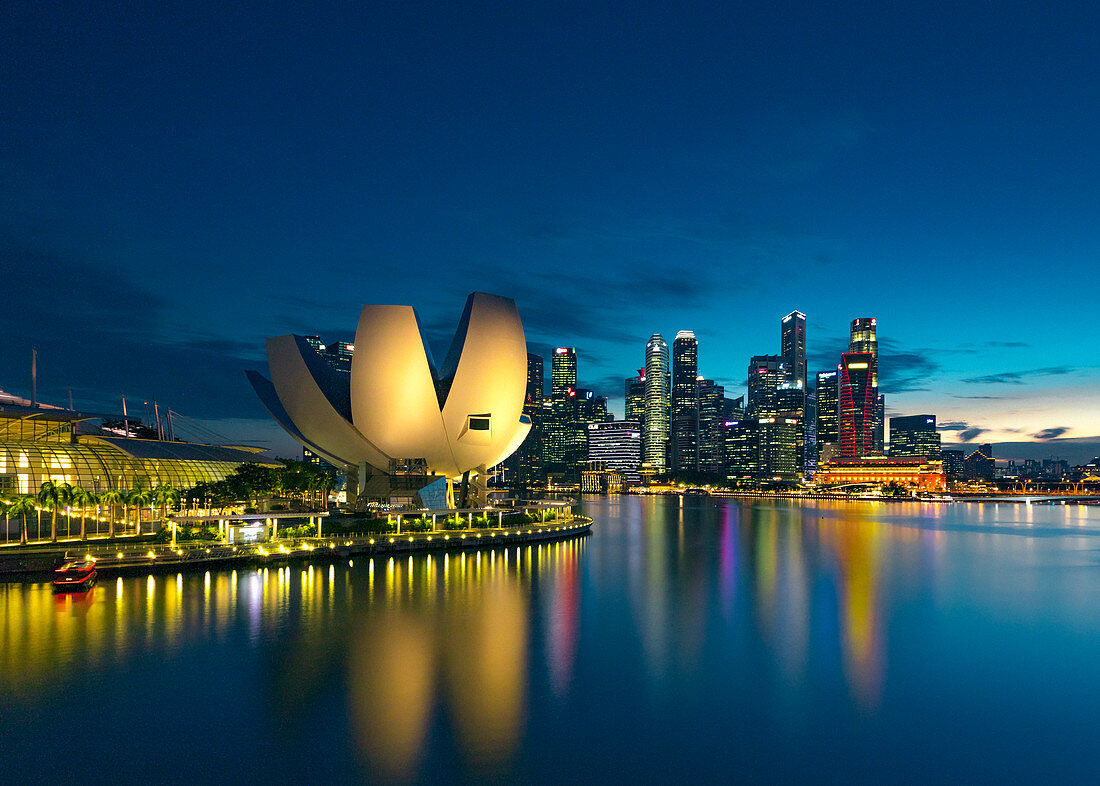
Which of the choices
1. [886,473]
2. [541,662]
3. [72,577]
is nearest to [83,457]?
[72,577]

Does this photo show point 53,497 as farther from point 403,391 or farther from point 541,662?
point 541,662

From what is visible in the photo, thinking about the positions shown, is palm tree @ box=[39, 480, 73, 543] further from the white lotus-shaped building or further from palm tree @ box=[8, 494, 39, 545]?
the white lotus-shaped building

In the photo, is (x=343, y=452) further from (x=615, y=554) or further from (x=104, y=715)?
(x=104, y=715)

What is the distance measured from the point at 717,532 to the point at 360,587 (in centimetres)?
3255

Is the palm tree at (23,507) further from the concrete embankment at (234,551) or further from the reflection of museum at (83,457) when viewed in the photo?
the reflection of museum at (83,457)

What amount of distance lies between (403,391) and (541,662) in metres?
24.8

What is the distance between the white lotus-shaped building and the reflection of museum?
292 inches

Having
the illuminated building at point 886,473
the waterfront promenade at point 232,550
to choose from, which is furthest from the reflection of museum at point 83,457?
the illuminated building at point 886,473

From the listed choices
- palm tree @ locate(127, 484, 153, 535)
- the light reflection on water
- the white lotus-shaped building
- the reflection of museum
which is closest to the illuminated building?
the white lotus-shaped building

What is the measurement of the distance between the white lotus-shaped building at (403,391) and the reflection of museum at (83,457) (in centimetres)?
742

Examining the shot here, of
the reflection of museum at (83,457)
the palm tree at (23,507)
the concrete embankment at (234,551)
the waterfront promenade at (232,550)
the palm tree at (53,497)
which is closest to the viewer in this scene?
the concrete embankment at (234,551)

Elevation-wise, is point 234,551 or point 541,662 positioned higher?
point 234,551

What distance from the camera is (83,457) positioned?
3872cm

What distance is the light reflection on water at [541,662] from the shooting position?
37.0 feet
